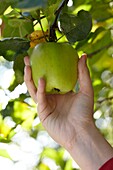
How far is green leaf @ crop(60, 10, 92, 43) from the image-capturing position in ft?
3.17

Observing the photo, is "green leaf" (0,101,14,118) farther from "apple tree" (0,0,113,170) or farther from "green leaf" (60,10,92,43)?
"green leaf" (60,10,92,43)

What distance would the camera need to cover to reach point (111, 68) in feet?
4.99

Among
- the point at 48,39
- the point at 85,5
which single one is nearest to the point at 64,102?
the point at 48,39

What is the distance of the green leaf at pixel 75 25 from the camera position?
0.97m

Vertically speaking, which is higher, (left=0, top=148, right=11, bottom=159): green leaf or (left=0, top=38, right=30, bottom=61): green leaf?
(left=0, top=38, right=30, bottom=61): green leaf

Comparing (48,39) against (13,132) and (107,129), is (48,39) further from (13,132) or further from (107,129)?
(107,129)

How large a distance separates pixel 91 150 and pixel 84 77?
0.17 metres

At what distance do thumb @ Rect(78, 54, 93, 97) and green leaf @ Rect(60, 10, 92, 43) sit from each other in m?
0.05

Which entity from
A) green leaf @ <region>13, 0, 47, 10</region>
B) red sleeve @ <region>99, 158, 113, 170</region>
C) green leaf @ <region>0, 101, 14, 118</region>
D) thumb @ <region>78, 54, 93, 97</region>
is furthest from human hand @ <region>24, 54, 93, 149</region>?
green leaf @ <region>13, 0, 47, 10</region>

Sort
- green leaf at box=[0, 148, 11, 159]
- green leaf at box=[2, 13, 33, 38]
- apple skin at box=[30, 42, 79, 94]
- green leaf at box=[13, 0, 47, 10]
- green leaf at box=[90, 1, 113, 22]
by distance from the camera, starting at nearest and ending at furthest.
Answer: green leaf at box=[13, 0, 47, 10], apple skin at box=[30, 42, 79, 94], green leaf at box=[2, 13, 33, 38], green leaf at box=[90, 1, 113, 22], green leaf at box=[0, 148, 11, 159]

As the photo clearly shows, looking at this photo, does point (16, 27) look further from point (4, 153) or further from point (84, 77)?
point (4, 153)

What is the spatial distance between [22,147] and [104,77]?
0.43 metres

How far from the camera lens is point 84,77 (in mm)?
1073

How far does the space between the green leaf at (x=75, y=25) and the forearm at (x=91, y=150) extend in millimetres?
243
